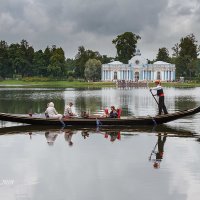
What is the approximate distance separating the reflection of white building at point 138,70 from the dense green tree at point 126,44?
2687mm

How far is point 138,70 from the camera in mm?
143375

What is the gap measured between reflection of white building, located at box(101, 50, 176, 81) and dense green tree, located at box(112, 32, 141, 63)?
269 cm

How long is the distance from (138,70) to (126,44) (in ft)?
29.0

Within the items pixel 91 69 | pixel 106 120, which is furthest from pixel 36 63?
pixel 106 120

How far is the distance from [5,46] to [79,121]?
395ft

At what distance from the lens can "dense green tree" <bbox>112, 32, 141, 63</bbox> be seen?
141m

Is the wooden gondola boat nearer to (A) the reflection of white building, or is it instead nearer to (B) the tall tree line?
(B) the tall tree line


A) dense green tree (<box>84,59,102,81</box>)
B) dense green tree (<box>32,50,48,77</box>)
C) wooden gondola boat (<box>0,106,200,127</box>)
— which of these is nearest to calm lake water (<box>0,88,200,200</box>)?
wooden gondola boat (<box>0,106,200,127</box>)

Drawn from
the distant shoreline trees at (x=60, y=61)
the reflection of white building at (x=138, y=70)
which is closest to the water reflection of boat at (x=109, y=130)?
the distant shoreline trees at (x=60, y=61)

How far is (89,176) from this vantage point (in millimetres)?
12938

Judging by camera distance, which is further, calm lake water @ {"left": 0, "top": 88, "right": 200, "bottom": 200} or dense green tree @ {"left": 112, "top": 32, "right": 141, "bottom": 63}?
dense green tree @ {"left": 112, "top": 32, "right": 141, "bottom": 63}

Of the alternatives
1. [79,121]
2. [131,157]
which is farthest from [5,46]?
[131,157]

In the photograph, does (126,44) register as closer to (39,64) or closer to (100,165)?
(39,64)

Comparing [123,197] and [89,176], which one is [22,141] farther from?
[123,197]
